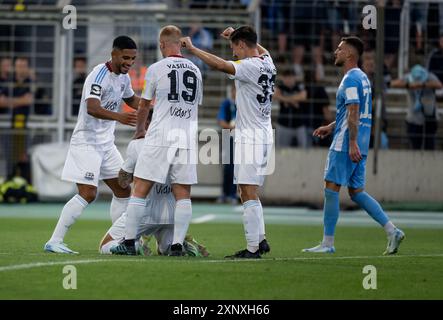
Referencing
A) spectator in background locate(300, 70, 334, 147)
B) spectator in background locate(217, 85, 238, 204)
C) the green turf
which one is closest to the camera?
the green turf

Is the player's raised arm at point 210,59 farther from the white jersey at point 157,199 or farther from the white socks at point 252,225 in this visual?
the white socks at point 252,225

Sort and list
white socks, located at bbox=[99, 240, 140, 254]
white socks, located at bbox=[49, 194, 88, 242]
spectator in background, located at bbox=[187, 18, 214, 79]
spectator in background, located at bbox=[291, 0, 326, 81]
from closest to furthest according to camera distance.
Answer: white socks, located at bbox=[99, 240, 140, 254], white socks, located at bbox=[49, 194, 88, 242], spectator in background, located at bbox=[291, 0, 326, 81], spectator in background, located at bbox=[187, 18, 214, 79]

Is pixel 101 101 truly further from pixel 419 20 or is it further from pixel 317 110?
pixel 419 20

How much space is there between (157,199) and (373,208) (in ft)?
8.56

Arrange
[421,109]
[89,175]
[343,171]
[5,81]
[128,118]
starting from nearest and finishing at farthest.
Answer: [128,118] < [89,175] < [343,171] < [421,109] < [5,81]

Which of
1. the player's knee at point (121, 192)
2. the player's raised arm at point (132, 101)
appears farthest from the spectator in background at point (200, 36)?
the player's knee at point (121, 192)

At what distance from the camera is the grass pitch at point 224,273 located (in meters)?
8.48

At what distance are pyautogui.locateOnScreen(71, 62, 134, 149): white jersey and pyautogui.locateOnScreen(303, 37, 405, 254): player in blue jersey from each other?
2.48m

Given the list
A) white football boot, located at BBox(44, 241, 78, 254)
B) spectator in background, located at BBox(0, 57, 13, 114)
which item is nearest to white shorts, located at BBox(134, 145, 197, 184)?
white football boot, located at BBox(44, 241, 78, 254)

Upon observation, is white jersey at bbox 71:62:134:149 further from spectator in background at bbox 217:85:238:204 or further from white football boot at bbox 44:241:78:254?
spectator in background at bbox 217:85:238:204

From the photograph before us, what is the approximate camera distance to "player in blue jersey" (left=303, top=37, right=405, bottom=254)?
12.5m

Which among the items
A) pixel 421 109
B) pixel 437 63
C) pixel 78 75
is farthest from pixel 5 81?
pixel 437 63

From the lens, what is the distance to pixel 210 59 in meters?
10.8
